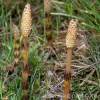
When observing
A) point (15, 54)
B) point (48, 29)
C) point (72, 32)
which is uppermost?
point (72, 32)

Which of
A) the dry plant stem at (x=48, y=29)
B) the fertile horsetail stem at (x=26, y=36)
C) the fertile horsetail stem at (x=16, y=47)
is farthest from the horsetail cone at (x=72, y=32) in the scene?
the dry plant stem at (x=48, y=29)

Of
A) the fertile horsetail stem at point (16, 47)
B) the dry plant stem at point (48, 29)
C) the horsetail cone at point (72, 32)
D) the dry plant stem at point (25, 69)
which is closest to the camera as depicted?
the horsetail cone at point (72, 32)

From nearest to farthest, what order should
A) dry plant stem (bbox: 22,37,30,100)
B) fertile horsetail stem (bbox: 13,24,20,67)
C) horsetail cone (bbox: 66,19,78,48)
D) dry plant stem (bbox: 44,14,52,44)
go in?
horsetail cone (bbox: 66,19,78,48) < dry plant stem (bbox: 22,37,30,100) < fertile horsetail stem (bbox: 13,24,20,67) < dry plant stem (bbox: 44,14,52,44)

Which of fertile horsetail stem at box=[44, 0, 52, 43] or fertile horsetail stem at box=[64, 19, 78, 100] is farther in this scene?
fertile horsetail stem at box=[44, 0, 52, 43]

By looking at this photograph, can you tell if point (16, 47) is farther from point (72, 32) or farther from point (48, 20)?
point (72, 32)

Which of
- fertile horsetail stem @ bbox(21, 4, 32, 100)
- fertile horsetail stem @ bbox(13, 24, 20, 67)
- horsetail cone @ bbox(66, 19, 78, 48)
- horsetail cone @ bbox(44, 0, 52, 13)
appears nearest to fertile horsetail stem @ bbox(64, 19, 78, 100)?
horsetail cone @ bbox(66, 19, 78, 48)

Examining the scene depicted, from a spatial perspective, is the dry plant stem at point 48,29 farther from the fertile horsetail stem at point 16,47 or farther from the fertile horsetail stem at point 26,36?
the fertile horsetail stem at point 26,36

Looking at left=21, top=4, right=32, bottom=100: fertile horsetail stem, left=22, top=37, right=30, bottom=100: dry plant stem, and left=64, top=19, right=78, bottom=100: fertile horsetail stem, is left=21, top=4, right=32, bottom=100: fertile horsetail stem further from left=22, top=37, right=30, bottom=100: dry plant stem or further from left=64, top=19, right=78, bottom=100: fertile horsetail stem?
left=64, top=19, right=78, bottom=100: fertile horsetail stem

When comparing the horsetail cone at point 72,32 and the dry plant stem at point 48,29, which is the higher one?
the horsetail cone at point 72,32

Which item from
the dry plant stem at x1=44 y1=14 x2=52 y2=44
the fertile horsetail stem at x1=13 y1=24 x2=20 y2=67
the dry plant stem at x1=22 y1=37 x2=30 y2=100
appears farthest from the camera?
the dry plant stem at x1=44 y1=14 x2=52 y2=44

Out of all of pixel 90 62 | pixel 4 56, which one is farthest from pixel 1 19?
pixel 90 62

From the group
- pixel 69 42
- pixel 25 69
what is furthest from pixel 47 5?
pixel 69 42
